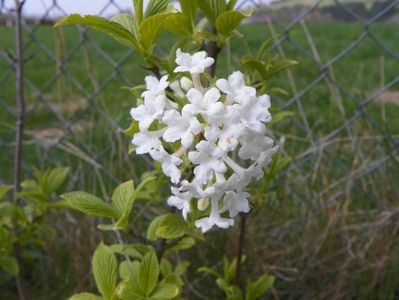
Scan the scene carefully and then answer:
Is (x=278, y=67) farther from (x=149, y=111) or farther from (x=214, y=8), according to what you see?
(x=149, y=111)

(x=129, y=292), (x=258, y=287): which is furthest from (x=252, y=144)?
(x=258, y=287)

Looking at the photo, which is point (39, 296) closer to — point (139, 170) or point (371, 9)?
point (139, 170)

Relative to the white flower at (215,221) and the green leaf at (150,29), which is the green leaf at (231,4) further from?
the white flower at (215,221)

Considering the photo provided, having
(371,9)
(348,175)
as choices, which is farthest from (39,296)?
(371,9)

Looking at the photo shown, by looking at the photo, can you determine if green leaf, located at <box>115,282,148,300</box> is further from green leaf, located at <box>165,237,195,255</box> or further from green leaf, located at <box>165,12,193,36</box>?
green leaf, located at <box>165,12,193,36</box>

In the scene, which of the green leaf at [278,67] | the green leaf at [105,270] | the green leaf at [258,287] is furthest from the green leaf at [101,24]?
the green leaf at [258,287]

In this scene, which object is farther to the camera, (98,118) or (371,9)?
(371,9)
